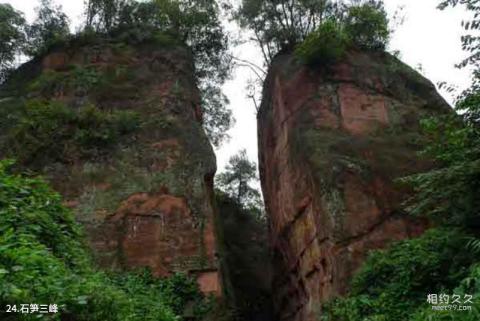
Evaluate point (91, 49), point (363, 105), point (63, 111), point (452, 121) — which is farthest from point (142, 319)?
point (91, 49)

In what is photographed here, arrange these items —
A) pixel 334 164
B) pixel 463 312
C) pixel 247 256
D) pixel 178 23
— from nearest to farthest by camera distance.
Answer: pixel 463 312 < pixel 334 164 < pixel 178 23 < pixel 247 256

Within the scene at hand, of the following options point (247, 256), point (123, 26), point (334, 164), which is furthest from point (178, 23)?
point (247, 256)

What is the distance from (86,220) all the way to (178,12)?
339 inches

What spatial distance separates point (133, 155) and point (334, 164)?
4.91 meters

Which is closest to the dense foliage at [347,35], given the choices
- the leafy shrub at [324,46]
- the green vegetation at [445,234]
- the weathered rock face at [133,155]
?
the leafy shrub at [324,46]

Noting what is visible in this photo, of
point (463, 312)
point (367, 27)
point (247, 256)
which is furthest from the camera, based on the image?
point (247, 256)

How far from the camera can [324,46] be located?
14805mm

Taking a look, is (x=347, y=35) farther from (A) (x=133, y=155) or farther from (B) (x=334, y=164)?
(A) (x=133, y=155)

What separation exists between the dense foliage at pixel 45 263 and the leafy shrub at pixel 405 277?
295cm

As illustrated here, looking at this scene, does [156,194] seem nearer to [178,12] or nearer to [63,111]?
[63,111]

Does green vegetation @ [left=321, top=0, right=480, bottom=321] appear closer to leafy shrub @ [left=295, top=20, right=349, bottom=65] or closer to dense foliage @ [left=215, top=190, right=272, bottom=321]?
leafy shrub @ [left=295, top=20, right=349, bottom=65]

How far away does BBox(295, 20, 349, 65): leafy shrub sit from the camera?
47.9ft

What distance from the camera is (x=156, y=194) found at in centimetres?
1215

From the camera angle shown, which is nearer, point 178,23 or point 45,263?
point 45,263
